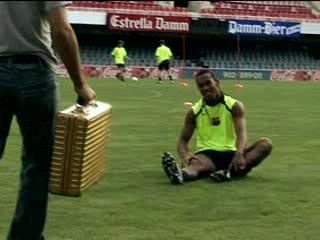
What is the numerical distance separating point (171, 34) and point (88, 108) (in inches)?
1588

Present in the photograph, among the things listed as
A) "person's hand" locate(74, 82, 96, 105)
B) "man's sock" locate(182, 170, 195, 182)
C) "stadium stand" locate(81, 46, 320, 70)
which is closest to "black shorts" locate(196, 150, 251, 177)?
"man's sock" locate(182, 170, 195, 182)

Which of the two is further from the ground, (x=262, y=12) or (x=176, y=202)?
(x=262, y=12)

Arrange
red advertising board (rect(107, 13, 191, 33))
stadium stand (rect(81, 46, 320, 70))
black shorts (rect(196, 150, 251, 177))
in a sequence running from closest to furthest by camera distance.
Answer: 1. black shorts (rect(196, 150, 251, 177))
2. red advertising board (rect(107, 13, 191, 33))
3. stadium stand (rect(81, 46, 320, 70))

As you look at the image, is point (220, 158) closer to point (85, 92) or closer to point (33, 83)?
point (85, 92)

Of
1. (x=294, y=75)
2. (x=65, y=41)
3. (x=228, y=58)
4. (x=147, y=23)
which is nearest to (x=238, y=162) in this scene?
(x=65, y=41)

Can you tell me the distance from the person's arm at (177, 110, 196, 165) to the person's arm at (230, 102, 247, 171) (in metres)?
0.44

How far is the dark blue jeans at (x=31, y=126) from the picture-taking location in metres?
3.84

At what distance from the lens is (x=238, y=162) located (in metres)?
7.28

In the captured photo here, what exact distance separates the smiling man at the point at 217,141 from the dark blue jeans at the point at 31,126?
10.3 ft

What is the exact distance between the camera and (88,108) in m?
5.62

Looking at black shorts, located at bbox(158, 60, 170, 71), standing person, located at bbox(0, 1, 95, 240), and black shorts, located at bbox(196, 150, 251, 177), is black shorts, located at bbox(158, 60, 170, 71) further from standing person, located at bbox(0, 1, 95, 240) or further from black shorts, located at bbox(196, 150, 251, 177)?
standing person, located at bbox(0, 1, 95, 240)

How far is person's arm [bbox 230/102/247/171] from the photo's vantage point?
24.0 ft

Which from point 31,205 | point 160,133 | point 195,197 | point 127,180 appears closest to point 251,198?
point 195,197

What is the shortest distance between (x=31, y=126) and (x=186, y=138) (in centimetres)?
391
